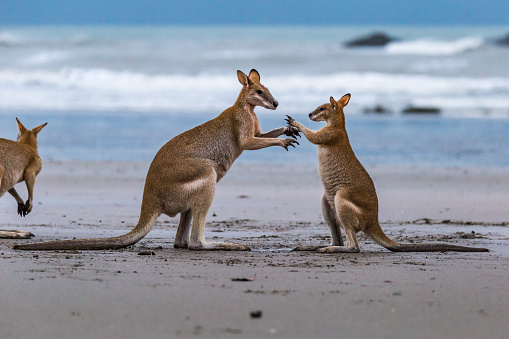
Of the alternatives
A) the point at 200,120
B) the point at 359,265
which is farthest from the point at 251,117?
the point at 200,120

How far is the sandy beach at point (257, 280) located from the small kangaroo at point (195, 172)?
188 millimetres

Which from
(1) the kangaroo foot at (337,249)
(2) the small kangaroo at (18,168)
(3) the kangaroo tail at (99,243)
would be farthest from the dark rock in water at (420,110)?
(3) the kangaroo tail at (99,243)

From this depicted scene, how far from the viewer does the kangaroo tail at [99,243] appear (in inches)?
237

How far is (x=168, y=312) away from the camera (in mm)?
4078

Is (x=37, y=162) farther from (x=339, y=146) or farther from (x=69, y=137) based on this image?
(x=69, y=137)

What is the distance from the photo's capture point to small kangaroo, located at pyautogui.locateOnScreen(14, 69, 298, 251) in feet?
21.0

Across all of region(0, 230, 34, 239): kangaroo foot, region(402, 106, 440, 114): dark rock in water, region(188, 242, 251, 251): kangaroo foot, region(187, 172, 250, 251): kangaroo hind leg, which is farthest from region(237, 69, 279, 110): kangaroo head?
region(402, 106, 440, 114): dark rock in water

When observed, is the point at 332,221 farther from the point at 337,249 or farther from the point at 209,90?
the point at 209,90

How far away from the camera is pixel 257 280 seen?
4.99m

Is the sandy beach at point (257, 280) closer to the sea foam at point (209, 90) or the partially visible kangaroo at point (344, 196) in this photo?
the partially visible kangaroo at point (344, 196)

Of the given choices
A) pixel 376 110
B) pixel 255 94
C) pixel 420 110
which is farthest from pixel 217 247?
pixel 420 110

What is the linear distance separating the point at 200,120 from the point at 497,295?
20.6 meters

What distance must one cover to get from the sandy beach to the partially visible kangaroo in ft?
0.39

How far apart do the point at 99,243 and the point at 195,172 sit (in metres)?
0.94
